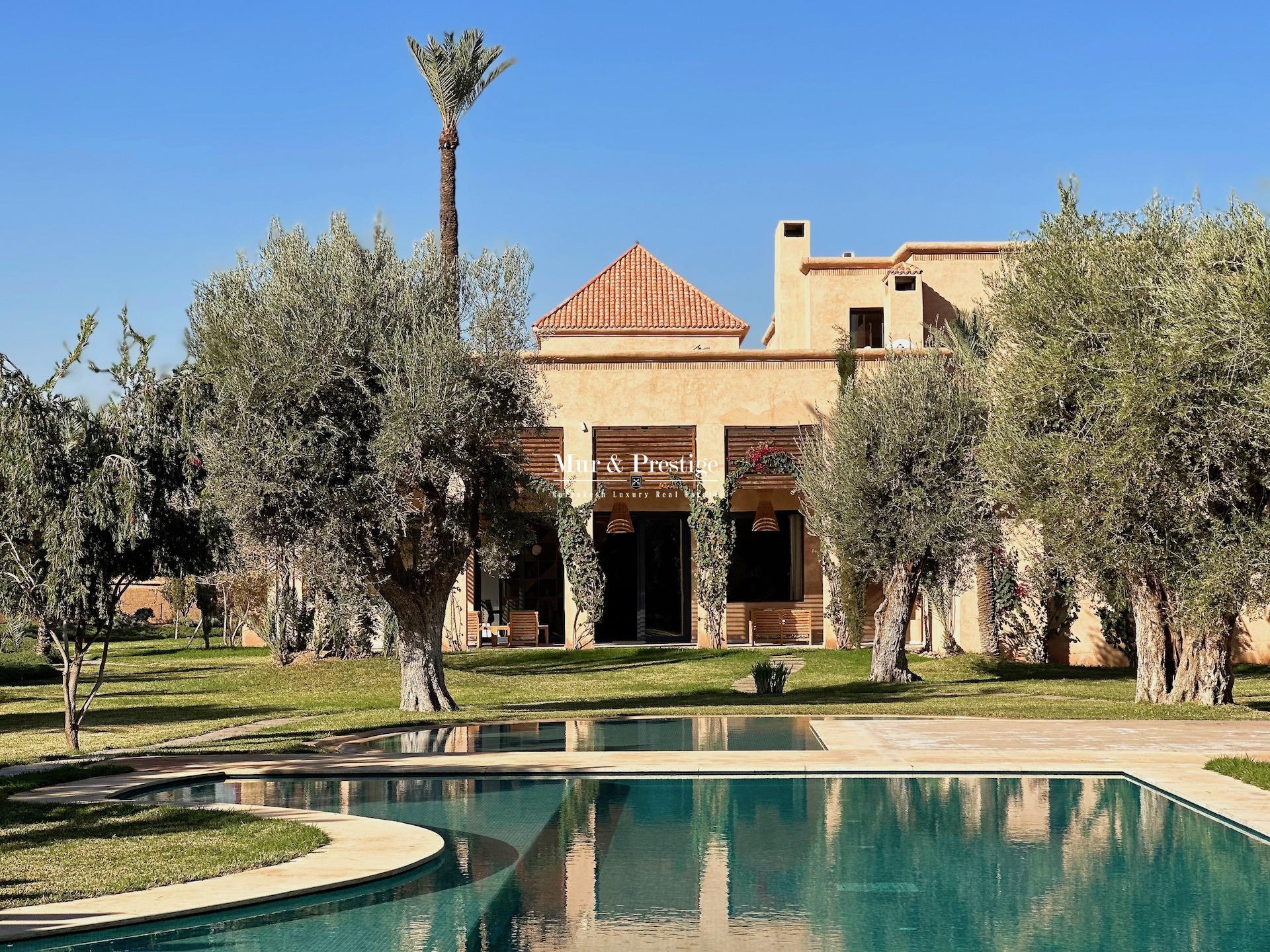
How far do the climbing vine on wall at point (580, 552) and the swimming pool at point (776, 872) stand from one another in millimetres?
→ 16379

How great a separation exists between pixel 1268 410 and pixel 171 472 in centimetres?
1191

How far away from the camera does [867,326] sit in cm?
3562

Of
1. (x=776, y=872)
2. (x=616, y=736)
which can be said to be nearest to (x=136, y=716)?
(x=616, y=736)

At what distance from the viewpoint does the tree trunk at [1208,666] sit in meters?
18.1

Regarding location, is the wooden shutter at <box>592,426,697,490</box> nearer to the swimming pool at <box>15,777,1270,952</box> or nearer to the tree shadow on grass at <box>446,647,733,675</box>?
the tree shadow on grass at <box>446,647,733,675</box>

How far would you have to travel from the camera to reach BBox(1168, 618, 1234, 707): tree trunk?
18125 millimetres

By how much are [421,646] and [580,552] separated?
10189 millimetres

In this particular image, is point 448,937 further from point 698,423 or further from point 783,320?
point 783,320

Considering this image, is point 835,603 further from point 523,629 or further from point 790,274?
point 790,274

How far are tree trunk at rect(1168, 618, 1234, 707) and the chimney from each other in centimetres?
1960

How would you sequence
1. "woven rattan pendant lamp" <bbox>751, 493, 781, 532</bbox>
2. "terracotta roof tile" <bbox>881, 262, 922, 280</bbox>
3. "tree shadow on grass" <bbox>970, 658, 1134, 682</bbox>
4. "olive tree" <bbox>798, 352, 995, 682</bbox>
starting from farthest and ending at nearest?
"terracotta roof tile" <bbox>881, 262, 922, 280</bbox> < "woven rattan pendant lamp" <bbox>751, 493, 781, 532</bbox> < "tree shadow on grass" <bbox>970, 658, 1134, 682</bbox> < "olive tree" <bbox>798, 352, 995, 682</bbox>

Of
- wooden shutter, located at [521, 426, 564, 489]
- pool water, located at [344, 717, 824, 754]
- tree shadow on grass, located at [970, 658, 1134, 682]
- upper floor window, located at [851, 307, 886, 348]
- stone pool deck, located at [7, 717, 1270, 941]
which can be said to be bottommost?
tree shadow on grass, located at [970, 658, 1134, 682]

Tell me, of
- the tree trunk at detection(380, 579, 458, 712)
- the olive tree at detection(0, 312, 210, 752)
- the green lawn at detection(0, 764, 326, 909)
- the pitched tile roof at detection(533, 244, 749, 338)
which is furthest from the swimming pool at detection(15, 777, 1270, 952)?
the pitched tile roof at detection(533, 244, 749, 338)

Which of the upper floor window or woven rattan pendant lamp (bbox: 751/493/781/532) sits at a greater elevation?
the upper floor window
